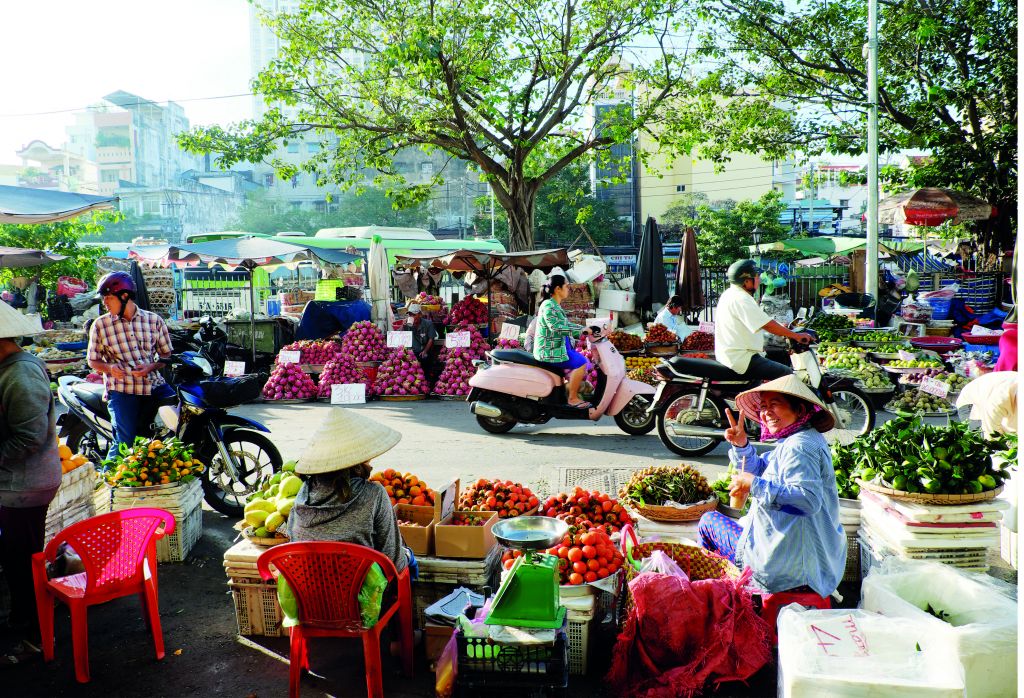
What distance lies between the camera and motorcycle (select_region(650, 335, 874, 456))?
7.86 meters

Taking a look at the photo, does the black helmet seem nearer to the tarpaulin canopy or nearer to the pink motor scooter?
the pink motor scooter

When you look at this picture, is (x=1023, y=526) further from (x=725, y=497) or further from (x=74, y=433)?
(x=74, y=433)

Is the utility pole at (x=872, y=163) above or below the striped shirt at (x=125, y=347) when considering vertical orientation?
above

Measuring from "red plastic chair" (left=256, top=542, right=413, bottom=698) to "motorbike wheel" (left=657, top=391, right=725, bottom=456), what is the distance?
5146 mm

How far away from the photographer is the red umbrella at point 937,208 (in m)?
15.5

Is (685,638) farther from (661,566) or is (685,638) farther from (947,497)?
(947,497)

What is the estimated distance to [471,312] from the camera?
14.0 metres

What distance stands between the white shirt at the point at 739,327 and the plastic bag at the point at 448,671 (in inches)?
188

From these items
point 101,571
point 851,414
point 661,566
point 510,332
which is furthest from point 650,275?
point 101,571

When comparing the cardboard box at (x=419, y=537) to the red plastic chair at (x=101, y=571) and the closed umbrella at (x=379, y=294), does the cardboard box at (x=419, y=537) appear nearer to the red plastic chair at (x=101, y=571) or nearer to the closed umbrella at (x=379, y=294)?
the red plastic chair at (x=101, y=571)

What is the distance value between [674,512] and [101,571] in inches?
125

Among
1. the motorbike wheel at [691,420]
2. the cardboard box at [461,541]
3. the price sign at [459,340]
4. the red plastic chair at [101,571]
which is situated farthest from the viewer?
the price sign at [459,340]

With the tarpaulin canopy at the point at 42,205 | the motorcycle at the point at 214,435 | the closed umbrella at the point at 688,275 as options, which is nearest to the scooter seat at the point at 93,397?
the motorcycle at the point at 214,435

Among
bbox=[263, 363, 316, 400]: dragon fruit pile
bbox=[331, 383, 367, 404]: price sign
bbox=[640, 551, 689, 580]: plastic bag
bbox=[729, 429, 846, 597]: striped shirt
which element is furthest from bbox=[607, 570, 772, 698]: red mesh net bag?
bbox=[263, 363, 316, 400]: dragon fruit pile
